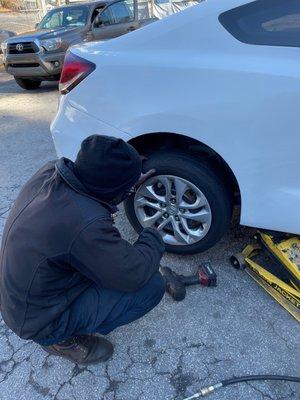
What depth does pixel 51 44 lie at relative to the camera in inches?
272

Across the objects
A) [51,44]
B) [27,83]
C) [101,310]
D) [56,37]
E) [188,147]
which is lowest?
[27,83]

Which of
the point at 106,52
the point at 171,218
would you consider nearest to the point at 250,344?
the point at 171,218

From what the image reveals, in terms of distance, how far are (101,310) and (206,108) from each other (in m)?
1.13

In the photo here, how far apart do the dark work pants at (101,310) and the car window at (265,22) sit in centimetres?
132

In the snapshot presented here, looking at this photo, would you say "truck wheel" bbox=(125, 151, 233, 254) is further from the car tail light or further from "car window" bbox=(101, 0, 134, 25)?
"car window" bbox=(101, 0, 134, 25)

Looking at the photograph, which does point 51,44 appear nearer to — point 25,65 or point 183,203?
point 25,65

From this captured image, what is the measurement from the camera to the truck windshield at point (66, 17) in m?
7.55

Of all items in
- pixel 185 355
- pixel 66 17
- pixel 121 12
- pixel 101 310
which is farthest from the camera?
pixel 121 12

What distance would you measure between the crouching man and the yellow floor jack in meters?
0.79

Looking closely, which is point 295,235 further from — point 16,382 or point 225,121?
point 16,382

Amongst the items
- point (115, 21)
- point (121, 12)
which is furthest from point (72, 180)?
point (121, 12)

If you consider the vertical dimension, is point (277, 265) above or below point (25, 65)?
above

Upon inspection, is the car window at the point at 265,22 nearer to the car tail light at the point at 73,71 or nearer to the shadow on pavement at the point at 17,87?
the car tail light at the point at 73,71

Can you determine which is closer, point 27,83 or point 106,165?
point 106,165
